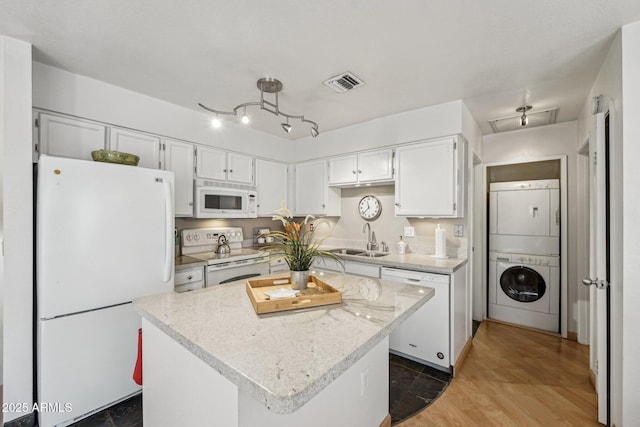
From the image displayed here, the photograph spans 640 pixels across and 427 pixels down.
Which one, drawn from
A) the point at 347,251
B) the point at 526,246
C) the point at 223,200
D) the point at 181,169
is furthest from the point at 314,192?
the point at 526,246

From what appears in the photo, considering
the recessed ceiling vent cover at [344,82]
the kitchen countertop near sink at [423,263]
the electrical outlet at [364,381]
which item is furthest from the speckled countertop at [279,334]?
the recessed ceiling vent cover at [344,82]

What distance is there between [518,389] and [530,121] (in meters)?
2.77

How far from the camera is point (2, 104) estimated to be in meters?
1.77

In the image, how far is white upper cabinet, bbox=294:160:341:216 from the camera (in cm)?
381

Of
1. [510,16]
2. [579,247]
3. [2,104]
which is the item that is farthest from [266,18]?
[579,247]

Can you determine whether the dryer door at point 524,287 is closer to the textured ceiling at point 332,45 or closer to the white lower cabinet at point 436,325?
the white lower cabinet at point 436,325

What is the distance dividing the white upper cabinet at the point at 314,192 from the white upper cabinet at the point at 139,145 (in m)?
1.88

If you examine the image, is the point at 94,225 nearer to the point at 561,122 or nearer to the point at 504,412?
the point at 504,412

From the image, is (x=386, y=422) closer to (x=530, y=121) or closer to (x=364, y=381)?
(x=364, y=381)

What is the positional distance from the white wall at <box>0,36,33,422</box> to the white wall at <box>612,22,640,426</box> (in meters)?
3.65

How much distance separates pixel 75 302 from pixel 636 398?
3466mm

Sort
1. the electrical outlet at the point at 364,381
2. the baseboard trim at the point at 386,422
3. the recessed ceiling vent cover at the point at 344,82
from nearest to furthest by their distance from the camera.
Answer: the electrical outlet at the point at 364,381, the baseboard trim at the point at 386,422, the recessed ceiling vent cover at the point at 344,82

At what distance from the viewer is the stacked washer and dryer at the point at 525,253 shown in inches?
131

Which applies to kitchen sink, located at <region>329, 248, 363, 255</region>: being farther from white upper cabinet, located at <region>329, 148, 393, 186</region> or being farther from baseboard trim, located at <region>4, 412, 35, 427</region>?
baseboard trim, located at <region>4, 412, 35, 427</region>
